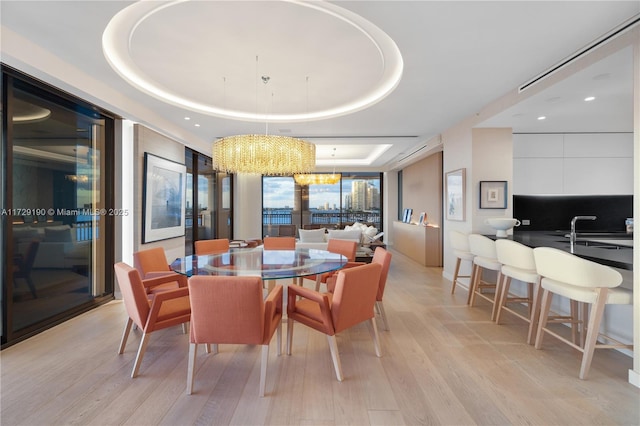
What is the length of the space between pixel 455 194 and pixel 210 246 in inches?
154

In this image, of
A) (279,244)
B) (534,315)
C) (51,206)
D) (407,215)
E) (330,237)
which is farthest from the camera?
(407,215)

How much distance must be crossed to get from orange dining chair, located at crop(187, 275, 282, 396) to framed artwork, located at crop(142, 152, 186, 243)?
2.85 meters

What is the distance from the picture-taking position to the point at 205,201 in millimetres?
6707

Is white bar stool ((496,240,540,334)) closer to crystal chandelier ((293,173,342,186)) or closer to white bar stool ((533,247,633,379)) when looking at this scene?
white bar stool ((533,247,633,379))

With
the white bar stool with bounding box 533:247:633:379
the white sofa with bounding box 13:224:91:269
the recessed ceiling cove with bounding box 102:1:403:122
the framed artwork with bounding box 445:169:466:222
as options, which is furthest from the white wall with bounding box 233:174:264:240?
the white bar stool with bounding box 533:247:633:379

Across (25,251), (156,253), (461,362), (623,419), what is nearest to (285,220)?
(156,253)

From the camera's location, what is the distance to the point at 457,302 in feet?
12.9

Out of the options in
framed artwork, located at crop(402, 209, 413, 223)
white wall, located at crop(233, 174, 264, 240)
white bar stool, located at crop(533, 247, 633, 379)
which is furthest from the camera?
white wall, located at crop(233, 174, 264, 240)

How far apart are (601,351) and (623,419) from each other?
3.40 feet

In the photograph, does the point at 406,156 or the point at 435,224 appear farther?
the point at 406,156

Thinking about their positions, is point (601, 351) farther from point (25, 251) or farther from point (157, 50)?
point (25, 251)

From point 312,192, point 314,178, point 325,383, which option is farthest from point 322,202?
point 325,383

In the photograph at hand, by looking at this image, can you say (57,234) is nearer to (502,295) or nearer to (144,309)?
(144,309)

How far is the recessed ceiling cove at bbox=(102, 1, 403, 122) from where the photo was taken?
223 cm
